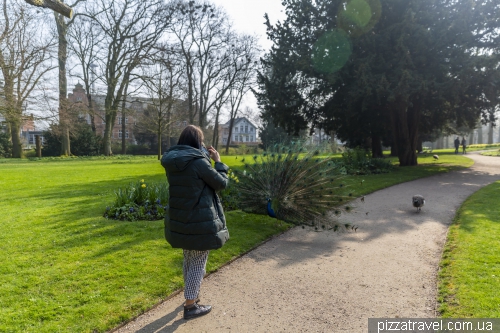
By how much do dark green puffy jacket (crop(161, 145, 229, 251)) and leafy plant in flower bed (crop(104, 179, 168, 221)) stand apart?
417 centimetres

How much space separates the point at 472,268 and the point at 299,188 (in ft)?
9.58

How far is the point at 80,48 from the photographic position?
36.3 meters

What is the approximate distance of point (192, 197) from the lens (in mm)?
3441

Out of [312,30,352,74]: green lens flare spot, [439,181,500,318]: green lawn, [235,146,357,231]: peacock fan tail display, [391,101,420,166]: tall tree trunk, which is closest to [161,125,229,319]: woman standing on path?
[439,181,500,318]: green lawn

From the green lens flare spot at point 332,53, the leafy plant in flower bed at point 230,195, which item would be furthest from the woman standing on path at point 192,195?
the green lens flare spot at point 332,53

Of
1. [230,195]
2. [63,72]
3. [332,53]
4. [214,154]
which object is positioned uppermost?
[63,72]

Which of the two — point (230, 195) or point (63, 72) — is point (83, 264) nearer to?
point (230, 195)

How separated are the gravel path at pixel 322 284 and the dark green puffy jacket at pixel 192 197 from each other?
3.01ft

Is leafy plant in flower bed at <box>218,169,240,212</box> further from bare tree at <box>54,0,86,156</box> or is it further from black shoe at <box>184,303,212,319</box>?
bare tree at <box>54,0,86,156</box>

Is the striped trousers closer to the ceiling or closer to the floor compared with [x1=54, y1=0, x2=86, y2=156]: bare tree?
closer to the floor

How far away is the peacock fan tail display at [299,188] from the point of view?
258 inches

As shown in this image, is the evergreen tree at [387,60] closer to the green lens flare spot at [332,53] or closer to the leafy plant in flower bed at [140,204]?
the green lens flare spot at [332,53]

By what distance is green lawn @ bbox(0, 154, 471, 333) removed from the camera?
3732mm

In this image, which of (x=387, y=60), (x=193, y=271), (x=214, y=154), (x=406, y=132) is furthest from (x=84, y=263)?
(x=406, y=132)
